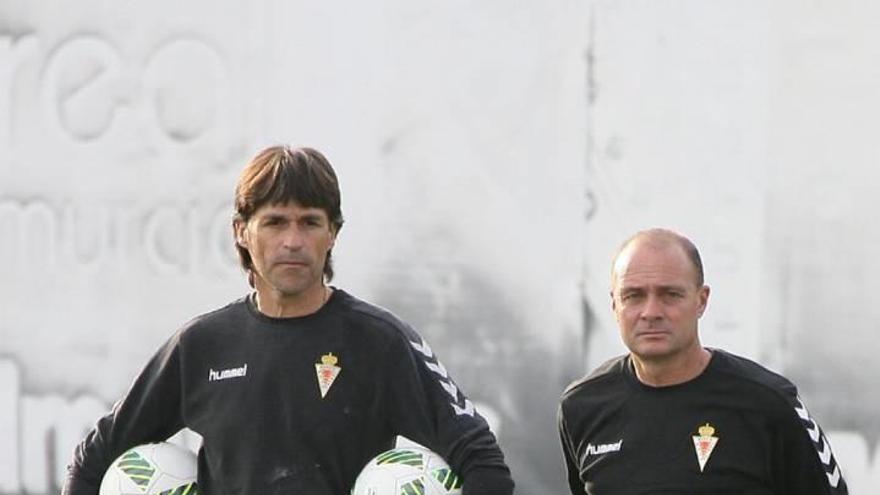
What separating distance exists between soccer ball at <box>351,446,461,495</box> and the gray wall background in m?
2.08

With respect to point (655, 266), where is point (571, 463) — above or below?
below

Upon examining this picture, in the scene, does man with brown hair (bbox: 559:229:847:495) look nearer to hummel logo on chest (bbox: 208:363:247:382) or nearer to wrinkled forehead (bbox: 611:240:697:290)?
wrinkled forehead (bbox: 611:240:697:290)

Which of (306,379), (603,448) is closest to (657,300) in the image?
(603,448)

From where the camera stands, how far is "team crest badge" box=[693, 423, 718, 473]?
4055mm

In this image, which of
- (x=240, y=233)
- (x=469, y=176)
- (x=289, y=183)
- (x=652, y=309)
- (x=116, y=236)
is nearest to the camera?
(x=652, y=309)

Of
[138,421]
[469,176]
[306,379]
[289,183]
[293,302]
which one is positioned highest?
[289,183]

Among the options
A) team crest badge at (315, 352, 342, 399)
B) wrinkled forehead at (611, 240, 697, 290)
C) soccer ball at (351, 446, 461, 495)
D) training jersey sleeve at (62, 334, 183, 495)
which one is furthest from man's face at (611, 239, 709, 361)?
training jersey sleeve at (62, 334, 183, 495)

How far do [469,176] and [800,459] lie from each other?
250cm

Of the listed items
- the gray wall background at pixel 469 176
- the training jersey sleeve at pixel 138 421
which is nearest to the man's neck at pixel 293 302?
the training jersey sleeve at pixel 138 421

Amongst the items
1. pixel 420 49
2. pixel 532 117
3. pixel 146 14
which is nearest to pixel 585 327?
pixel 532 117

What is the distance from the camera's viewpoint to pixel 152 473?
4.33m

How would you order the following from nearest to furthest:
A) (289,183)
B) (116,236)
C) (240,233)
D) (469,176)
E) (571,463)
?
(289,183)
(240,233)
(571,463)
(469,176)
(116,236)

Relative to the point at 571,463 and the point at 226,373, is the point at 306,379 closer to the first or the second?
the point at 226,373

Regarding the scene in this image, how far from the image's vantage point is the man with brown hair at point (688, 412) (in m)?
4.05
